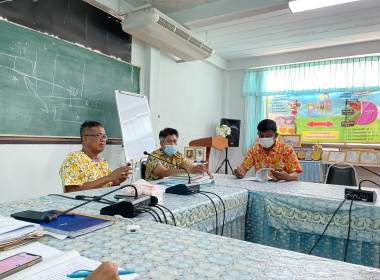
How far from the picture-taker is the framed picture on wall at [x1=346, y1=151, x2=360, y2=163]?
4.74 m

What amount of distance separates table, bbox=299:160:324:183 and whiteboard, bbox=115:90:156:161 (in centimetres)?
271

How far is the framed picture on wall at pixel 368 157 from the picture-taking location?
4.61 metres

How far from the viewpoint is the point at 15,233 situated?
70cm

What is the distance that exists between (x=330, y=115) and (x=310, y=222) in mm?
4326

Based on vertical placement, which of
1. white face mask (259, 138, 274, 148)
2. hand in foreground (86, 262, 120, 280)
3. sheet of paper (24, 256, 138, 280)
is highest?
white face mask (259, 138, 274, 148)

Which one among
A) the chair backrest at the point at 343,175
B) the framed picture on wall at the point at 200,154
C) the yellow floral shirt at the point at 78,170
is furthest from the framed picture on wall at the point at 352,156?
the yellow floral shirt at the point at 78,170

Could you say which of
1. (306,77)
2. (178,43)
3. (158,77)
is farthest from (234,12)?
(306,77)

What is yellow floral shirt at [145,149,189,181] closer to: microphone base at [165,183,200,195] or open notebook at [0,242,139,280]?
microphone base at [165,183,200,195]

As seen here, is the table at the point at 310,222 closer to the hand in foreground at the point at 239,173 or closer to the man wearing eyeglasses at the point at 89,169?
the hand in foreground at the point at 239,173

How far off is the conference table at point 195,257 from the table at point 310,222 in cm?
93

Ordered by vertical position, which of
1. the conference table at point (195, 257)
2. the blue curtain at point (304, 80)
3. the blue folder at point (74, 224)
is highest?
the blue curtain at point (304, 80)

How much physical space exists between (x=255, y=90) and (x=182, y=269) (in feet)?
18.6

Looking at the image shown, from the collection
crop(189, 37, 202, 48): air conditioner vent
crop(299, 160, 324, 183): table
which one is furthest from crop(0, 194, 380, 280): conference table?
crop(299, 160, 324, 183): table

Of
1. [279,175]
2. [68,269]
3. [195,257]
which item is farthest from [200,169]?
[68,269]
